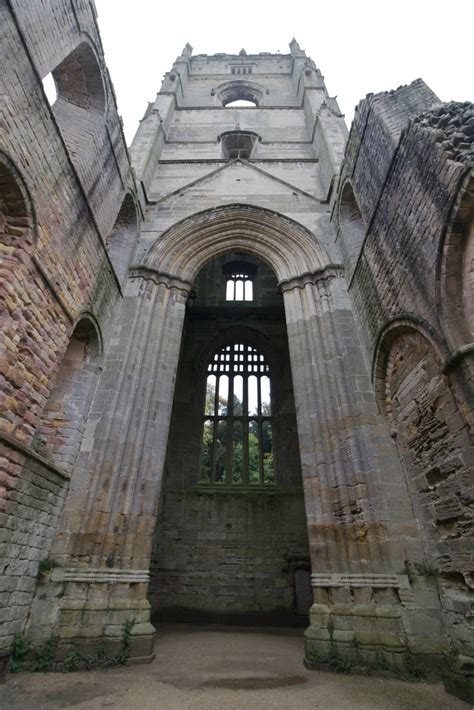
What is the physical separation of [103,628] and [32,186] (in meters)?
5.48

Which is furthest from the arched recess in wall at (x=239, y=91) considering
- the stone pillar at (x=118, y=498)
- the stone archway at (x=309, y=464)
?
the stone pillar at (x=118, y=498)

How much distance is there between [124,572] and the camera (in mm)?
5020

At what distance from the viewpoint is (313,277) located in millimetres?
7840

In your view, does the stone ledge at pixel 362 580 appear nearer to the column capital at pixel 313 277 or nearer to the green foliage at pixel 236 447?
the green foliage at pixel 236 447

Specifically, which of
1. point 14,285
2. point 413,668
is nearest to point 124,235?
point 14,285

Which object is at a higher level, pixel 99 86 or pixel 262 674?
pixel 99 86

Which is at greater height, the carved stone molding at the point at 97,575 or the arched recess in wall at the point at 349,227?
the arched recess in wall at the point at 349,227

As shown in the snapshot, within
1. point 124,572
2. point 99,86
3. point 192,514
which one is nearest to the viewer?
point 124,572

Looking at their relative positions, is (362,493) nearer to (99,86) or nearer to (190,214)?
(190,214)

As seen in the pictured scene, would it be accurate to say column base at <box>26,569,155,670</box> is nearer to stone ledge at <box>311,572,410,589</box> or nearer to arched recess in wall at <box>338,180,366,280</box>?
stone ledge at <box>311,572,410,589</box>

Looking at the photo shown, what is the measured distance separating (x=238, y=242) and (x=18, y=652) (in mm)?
8158

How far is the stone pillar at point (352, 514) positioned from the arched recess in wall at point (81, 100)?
5185mm

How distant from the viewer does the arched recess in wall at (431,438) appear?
13.1 feet

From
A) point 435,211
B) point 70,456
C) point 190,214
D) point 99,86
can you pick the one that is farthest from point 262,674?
point 99,86
